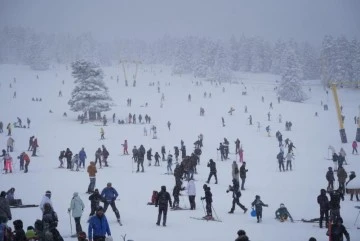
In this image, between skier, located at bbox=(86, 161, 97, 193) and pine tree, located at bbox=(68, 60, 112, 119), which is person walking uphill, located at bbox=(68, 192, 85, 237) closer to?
skier, located at bbox=(86, 161, 97, 193)

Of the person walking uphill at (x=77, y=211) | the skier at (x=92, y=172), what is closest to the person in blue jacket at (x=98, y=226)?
the person walking uphill at (x=77, y=211)

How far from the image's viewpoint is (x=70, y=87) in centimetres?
7300

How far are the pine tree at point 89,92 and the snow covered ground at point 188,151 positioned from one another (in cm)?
207

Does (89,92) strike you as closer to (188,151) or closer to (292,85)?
(188,151)

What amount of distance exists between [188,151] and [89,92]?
751 inches

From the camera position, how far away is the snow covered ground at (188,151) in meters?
13.7

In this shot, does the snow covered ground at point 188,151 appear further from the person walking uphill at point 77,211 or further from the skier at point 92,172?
the person walking uphill at point 77,211

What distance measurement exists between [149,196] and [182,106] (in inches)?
1528

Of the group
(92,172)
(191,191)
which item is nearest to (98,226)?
(191,191)

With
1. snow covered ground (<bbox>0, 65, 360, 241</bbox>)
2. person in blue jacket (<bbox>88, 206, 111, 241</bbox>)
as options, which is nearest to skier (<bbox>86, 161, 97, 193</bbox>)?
snow covered ground (<bbox>0, 65, 360, 241</bbox>)

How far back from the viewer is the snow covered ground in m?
13.7

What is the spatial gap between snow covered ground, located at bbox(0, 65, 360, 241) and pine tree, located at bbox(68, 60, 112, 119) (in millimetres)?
2071

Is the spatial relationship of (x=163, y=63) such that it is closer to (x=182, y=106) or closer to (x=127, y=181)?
(x=182, y=106)

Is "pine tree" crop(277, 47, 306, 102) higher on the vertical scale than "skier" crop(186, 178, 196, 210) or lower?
higher
